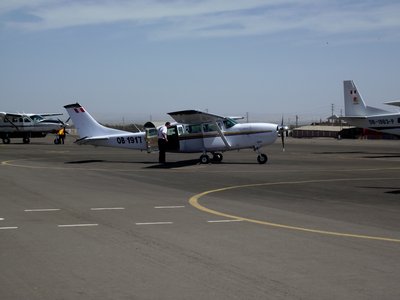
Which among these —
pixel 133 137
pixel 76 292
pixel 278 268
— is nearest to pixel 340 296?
pixel 278 268

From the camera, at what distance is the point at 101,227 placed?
10.4 meters

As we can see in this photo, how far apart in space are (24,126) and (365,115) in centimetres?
3158

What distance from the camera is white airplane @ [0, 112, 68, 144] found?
55719 mm

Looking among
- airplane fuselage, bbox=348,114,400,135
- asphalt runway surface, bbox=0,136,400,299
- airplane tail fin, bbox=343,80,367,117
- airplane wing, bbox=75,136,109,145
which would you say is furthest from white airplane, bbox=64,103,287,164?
airplane tail fin, bbox=343,80,367,117

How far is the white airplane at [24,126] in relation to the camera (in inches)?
2194

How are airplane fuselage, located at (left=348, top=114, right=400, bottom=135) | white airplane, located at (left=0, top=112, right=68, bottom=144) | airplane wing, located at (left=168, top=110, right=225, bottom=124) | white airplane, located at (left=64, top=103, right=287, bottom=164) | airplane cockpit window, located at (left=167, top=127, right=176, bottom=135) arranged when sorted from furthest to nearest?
white airplane, located at (left=0, top=112, right=68, bottom=144) → airplane fuselage, located at (left=348, top=114, right=400, bottom=135) → airplane cockpit window, located at (left=167, top=127, right=176, bottom=135) → white airplane, located at (left=64, top=103, right=287, bottom=164) → airplane wing, located at (left=168, top=110, right=225, bottom=124)

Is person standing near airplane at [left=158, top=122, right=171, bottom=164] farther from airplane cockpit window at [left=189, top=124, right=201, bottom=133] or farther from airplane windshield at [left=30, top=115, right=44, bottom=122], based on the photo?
airplane windshield at [left=30, top=115, right=44, bottom=122]

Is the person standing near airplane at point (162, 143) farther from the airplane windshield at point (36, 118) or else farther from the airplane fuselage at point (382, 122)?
the airplane windshield at point (36, 118)

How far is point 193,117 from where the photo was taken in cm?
2838

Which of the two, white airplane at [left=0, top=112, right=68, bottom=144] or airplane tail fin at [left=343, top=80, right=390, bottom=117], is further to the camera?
white airplane at [left=0, top=112, right=68, bottom=144]

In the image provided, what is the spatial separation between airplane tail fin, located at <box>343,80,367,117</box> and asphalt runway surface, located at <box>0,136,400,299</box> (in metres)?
25.6

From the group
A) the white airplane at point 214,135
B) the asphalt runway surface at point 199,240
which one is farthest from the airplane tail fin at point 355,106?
the asphalt runway surface at point 199,240

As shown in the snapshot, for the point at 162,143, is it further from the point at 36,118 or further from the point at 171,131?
the point at 36,118

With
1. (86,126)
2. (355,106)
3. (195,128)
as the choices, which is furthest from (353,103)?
(86,126)
